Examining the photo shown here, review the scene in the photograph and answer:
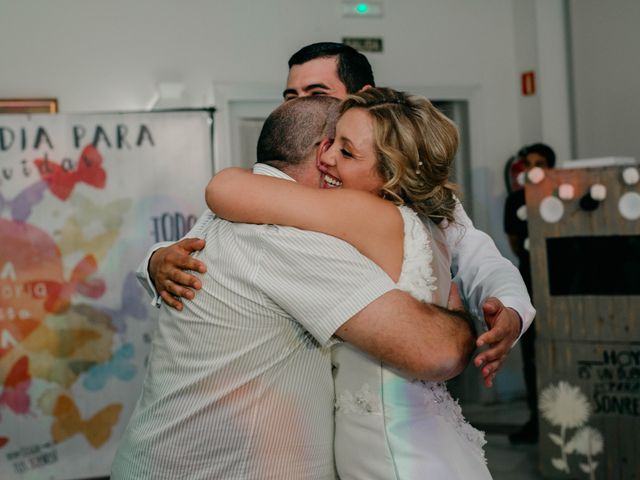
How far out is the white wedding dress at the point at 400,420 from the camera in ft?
4.33

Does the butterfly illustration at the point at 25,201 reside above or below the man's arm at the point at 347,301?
above

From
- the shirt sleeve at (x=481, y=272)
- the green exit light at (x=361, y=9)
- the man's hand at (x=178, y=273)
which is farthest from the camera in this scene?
the green exit light at (x=361, y=9)

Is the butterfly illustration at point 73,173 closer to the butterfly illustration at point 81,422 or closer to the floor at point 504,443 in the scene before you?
the butterfly illustration at point 81,422

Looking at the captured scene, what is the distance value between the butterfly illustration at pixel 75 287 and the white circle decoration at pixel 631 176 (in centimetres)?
243

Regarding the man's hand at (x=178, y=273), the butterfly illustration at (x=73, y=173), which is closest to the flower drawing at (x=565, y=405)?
the butterfly illustration at (x=73, y=173)

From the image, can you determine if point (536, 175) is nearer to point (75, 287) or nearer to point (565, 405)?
point (565, 405)

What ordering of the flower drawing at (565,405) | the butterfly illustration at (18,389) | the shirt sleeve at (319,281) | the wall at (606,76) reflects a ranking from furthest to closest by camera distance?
the wall at (606,76)
the butterfly illustration at (18,389)
the flower drawing at (565,405)
the shirt sleeve at (319,281)

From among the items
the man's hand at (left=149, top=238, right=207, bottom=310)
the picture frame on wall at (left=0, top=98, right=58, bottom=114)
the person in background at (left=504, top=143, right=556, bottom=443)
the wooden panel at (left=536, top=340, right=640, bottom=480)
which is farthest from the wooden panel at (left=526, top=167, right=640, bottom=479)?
the picture frame on wall at (left=0, top=98, right=58, bottom=114)

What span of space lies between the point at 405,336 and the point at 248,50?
4.17 m

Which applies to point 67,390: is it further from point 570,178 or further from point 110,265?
point 570,178

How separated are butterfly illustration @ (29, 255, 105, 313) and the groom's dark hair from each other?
2.65m

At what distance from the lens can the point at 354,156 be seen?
4.80ft

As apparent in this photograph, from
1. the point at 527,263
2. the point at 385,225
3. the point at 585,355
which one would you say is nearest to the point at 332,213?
the point at 385,225

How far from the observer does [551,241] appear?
3836 millimetres
